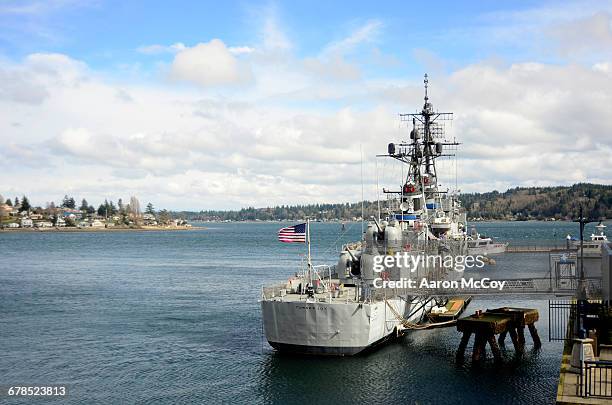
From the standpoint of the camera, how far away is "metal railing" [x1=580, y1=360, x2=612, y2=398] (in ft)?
56.5

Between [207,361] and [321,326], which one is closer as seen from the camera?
[321,326]

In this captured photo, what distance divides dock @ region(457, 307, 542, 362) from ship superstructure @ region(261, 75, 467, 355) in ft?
13.8

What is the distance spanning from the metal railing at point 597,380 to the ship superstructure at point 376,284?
15.6 metres

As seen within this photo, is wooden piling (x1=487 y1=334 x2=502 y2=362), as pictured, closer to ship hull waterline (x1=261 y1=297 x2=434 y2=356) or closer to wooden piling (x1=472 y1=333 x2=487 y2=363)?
wooden piling (x1=472 y1=333 x2=487 y2=363)

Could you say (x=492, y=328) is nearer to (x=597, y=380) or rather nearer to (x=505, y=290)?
(x=505, y=290)

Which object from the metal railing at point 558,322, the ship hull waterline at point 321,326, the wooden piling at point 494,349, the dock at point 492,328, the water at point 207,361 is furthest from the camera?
the metal railing at point 558,322

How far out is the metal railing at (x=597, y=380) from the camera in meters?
17.2

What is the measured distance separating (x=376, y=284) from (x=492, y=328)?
21.7 ft

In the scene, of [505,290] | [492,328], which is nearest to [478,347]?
[492,328]

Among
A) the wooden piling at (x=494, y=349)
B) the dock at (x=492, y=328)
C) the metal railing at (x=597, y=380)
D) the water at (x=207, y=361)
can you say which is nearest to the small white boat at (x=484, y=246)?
the water at (x=207, y=361)

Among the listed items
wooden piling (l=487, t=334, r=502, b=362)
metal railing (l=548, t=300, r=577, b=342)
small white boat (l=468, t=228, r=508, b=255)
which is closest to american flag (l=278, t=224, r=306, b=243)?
wooden piling (l=487, t=334, r=502, b=362)

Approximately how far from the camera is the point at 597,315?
1115 inches

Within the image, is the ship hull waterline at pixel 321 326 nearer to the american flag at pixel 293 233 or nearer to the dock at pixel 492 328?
the american flag at pixel 293 233

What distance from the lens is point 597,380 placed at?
18516mm
